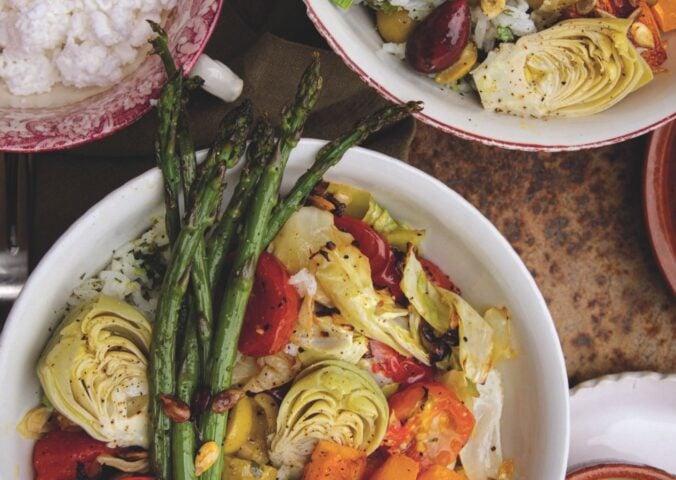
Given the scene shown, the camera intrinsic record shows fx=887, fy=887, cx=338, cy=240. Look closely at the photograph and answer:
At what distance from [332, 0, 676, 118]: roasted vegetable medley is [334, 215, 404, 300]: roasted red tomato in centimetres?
29

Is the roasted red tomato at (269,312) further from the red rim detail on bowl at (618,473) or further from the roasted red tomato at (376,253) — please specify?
the red rim detail on bowl at (618,473)

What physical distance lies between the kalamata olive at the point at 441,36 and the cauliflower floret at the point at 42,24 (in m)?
0.61

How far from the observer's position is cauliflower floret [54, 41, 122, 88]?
1571 millimetres

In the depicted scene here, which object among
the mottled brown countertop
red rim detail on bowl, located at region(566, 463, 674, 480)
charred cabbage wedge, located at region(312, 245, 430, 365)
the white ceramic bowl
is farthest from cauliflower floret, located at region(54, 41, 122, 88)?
red rim detail on bowl, located at region(566, 463, 674, 480)

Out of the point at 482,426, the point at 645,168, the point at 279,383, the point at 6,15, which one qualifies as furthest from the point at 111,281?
the point at 645,168

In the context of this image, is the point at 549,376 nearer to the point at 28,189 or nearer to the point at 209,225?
the point at 209,225

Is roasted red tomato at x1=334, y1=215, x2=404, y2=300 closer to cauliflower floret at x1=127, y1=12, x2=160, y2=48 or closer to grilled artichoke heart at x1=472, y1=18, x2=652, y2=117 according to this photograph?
grilled artichoke heart at x1=472, y1=18, x2=652, y2=117

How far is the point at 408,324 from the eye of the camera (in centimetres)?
155

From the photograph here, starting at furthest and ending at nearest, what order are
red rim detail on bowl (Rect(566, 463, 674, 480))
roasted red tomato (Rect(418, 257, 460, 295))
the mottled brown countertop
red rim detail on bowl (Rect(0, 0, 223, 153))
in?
the mottled brown countertop < red rim detail on bowl (Rect(566, 463, 674, 480)) < roasted red tomato (Rect(418, 257, 460, 295)) < red rim detail on bowl (Rect(0, 0, 223, 153))

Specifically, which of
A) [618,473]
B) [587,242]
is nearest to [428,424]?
[618,473]

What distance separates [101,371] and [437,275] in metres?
0.63

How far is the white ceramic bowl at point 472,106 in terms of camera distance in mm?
1489

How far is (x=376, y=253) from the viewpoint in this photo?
1528 mm

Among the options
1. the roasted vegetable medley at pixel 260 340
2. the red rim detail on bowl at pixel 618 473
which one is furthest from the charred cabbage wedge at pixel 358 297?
the red rim detail on bowl at pixel 618 473
